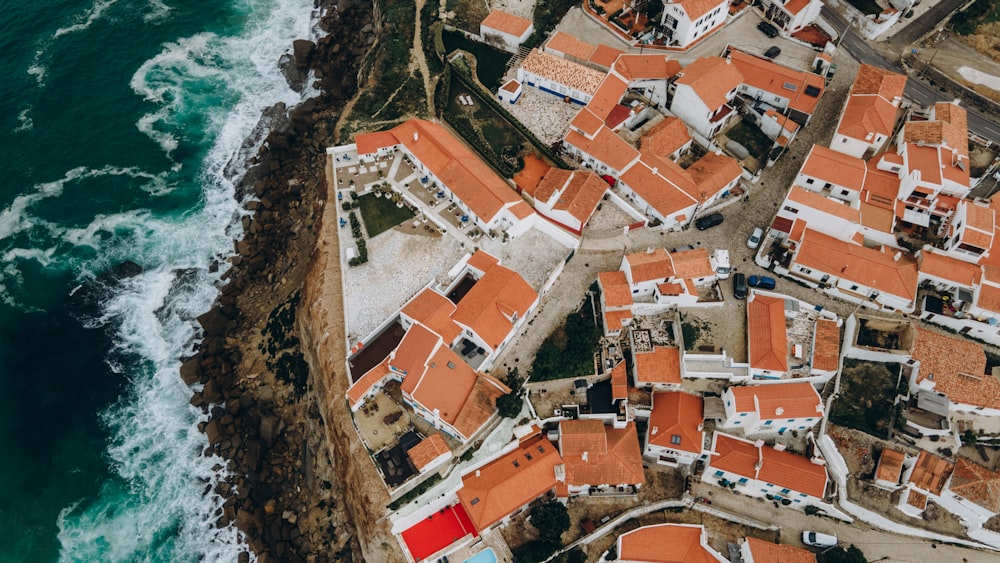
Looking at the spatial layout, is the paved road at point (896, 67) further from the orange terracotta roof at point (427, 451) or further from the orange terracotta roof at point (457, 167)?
the orange terracotta roof at point (427, 451)

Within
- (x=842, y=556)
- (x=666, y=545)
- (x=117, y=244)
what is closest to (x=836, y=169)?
(x=842, y=556)

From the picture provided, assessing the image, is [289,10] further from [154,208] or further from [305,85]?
[154,208]

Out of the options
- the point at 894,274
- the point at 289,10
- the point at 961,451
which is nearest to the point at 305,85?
the point at 289,10

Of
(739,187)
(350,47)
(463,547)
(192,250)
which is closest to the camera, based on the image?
(463,547)

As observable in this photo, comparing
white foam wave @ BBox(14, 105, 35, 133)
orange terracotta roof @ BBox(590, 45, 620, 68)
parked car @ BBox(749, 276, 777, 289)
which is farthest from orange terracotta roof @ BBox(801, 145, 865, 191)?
white foam wave @ BBox(14, 105, 35, 133)

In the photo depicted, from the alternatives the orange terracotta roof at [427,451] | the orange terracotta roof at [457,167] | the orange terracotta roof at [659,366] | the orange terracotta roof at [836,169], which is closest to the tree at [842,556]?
the orange terracotta roof at [659,366]

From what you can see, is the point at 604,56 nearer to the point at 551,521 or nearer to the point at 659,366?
the point at 659,366
